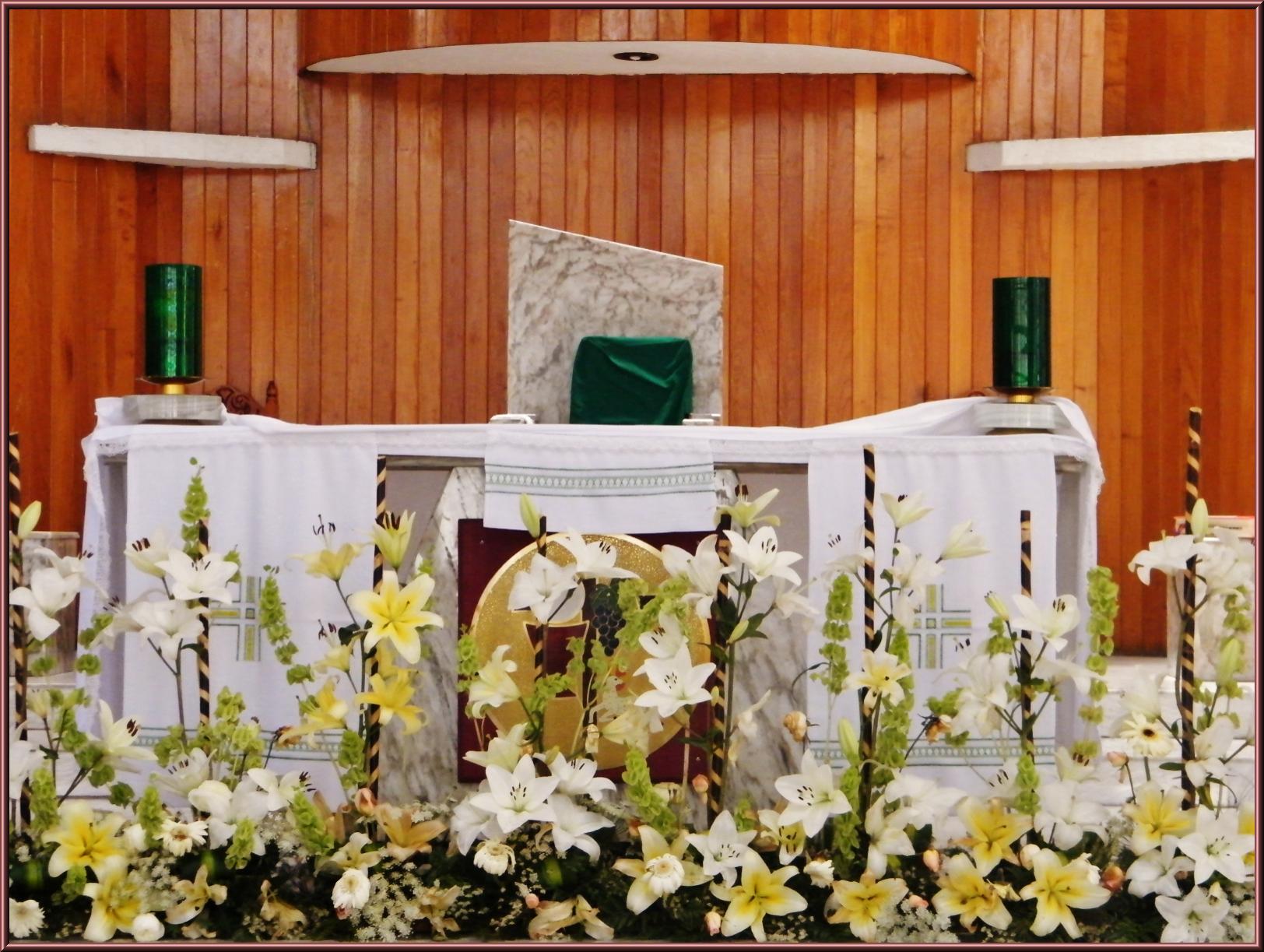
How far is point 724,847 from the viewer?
2121 mm

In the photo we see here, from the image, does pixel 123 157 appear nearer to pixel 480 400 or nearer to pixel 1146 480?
pixel 480 400

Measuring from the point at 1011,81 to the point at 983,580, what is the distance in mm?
3919

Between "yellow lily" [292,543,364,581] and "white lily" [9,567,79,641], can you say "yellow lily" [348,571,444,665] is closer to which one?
"yellow lily" [292,543,364,581]

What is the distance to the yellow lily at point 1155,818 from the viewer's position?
2.11 m

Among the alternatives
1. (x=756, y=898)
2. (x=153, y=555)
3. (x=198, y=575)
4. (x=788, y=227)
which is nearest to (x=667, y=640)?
(x=756, y=898)

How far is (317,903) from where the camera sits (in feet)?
7.17

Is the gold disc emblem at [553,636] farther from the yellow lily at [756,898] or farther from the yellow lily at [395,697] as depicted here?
the yellow lily at [756,898]

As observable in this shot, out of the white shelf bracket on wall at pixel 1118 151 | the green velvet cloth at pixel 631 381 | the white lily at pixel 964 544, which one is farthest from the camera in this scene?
the white shelf bracket on wall at pixel 1118 151

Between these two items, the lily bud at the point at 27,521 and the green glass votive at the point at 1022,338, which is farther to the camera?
the green glass votive at the point at 1022,338

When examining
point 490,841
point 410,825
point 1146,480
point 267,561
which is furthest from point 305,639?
point 1146,480

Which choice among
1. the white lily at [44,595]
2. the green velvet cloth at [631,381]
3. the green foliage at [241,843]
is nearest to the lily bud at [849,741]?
the green foliage at [241,843]

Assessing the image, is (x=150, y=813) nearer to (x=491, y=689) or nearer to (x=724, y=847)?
(x=491, y=689)

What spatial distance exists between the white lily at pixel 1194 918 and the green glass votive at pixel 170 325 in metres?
2.18

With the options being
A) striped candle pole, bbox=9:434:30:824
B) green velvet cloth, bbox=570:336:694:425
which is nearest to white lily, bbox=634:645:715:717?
striped candle pole, bbox=9:434:30:824
